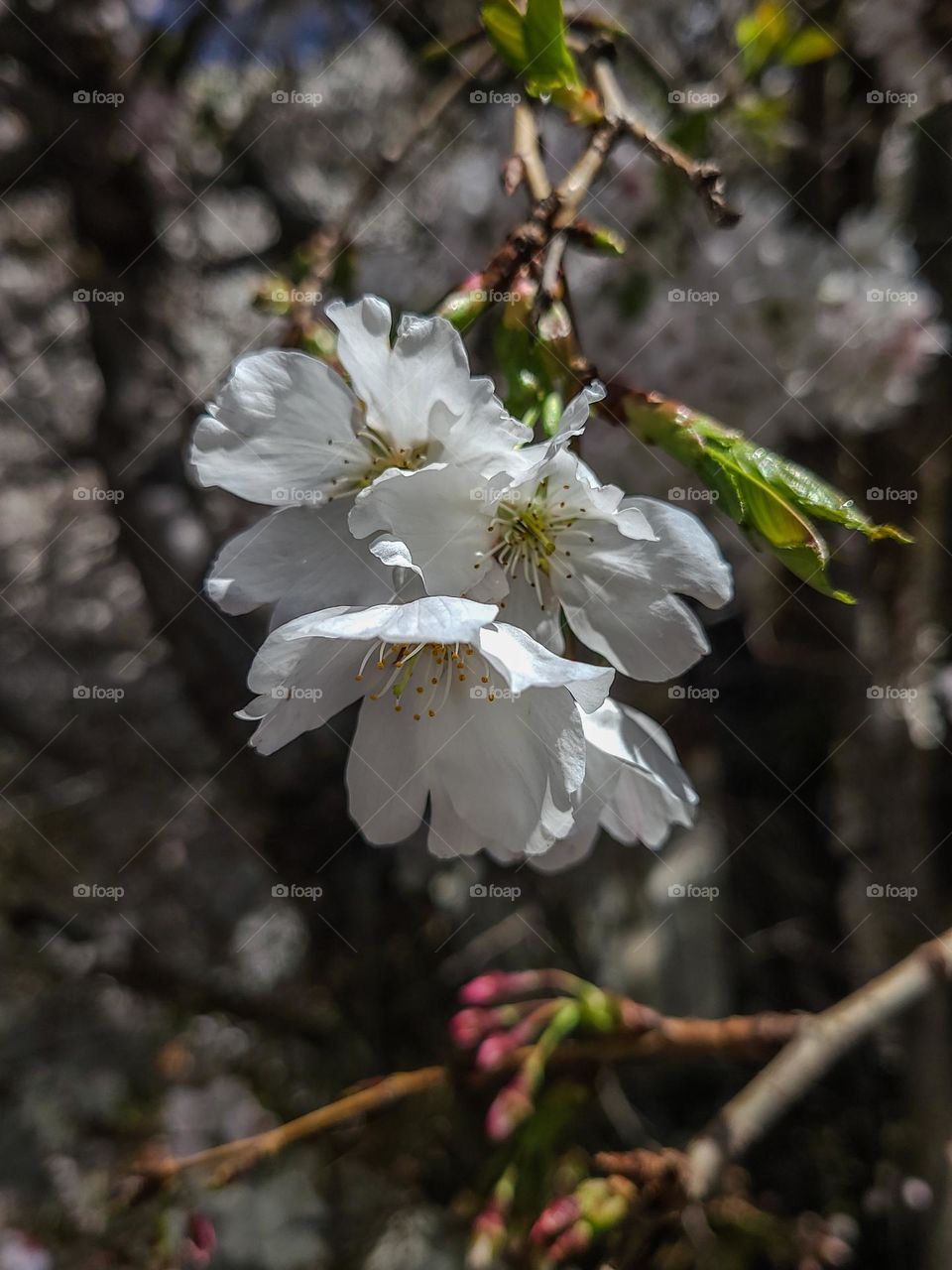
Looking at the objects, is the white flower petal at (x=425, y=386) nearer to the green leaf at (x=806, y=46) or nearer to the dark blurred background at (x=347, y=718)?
the dark blurred background at (x=347, y=718)

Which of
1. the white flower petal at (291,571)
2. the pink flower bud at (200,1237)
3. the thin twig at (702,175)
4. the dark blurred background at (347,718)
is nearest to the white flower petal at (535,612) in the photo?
the white flower petal at (291,571)

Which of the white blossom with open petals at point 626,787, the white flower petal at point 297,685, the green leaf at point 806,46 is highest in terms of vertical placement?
the green leaf at point 806,46

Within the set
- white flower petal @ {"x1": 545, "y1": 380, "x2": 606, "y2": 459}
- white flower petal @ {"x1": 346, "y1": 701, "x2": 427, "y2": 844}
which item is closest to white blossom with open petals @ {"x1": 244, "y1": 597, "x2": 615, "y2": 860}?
white flower petal @ {"x1": 346, "y1": 701, "x2": 427, "y2": 844}

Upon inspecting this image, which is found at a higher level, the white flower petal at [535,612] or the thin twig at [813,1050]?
the white flower petal at [535,612]

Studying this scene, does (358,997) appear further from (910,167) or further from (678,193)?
(910,167)

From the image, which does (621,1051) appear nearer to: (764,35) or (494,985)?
(494,985)

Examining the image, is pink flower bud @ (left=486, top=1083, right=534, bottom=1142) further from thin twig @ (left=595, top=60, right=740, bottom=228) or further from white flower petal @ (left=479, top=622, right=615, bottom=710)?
thin twig @ (left=595, top=60, right=740, bottom=228)

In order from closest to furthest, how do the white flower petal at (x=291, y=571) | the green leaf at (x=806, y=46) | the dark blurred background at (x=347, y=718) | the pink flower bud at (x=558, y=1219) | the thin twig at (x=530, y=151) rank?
1. the white flower petal at (x=291, y=571)
2. the thin twig at (x=530, y=151)
3. the pink flower bud at (x=558, y=1219)
4. the green leaf at (x=806, y=46)
5. the dark blurred background at (x=347, y=718)

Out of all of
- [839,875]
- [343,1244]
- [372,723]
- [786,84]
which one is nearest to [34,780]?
[343,1244]
